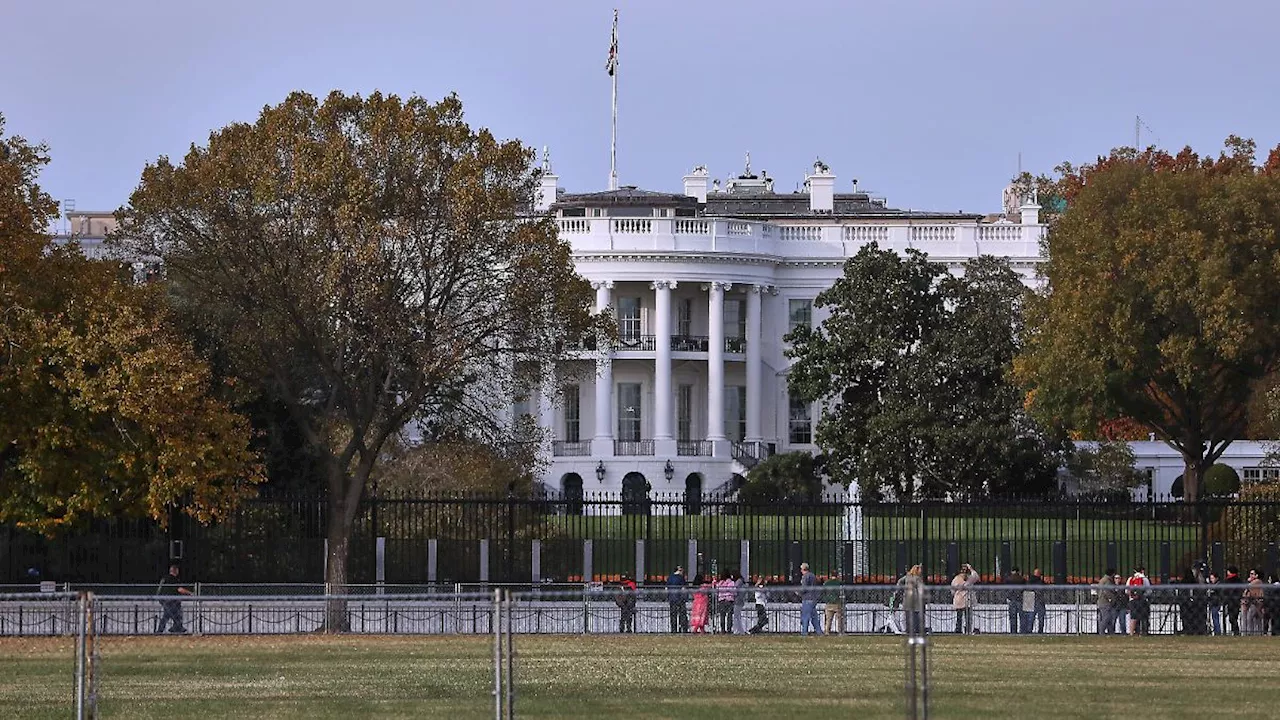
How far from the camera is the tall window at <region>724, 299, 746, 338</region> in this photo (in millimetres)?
86875

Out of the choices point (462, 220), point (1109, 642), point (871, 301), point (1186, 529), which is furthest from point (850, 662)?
point (871, 301)

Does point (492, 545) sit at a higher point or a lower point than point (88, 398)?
lower

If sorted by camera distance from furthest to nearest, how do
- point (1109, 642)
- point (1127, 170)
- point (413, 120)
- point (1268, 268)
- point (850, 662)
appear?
1. point (1127, 170)
2. point (1268, 268)
3. point (413, 120)
4. point (1109, 642)
5. point (850, 662)

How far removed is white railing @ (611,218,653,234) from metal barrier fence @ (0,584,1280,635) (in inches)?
1892

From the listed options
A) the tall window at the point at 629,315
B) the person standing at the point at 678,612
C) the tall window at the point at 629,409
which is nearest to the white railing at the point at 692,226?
the tall window at the point at 629,315

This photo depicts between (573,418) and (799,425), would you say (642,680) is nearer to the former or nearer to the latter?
(573,418)

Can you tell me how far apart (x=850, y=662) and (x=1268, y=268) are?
119 ft

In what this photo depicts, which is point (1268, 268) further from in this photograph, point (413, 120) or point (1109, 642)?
point (1109, 642)

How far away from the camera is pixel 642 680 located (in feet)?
65.9

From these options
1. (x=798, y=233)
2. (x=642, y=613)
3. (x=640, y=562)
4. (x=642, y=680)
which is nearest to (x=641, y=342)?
(x=798, y=233)

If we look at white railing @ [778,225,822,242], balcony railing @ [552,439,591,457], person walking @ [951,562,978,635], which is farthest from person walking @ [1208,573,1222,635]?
white railing @ [778,225,822,242]

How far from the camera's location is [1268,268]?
54.9 metres

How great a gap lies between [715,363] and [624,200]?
8886 millimetres

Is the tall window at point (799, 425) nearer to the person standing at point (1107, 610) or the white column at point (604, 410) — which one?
the white column at point (604, 410)
